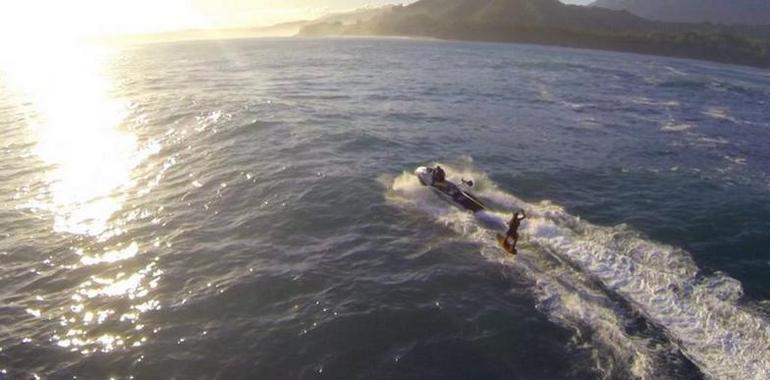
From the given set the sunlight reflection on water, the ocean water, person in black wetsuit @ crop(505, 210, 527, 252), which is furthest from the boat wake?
the sunlight reflection on water

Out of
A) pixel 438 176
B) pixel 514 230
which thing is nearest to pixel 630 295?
pixel 514 230

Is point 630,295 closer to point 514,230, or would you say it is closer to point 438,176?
point 514,230

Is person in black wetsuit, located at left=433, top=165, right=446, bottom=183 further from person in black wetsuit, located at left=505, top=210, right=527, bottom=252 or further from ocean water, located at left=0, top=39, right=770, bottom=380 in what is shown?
person in black wetsuit, located at left=505, top=210, right=527, bottom=252

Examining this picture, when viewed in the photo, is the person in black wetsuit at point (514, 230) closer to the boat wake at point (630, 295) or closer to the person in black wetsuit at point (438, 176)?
the boat wake at point (630, 295)

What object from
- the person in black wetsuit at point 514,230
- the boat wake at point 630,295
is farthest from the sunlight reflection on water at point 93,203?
the boat wake at point 630,295

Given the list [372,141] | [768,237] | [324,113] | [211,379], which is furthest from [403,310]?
[324,113]

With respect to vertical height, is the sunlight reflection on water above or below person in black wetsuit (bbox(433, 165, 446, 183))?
below
